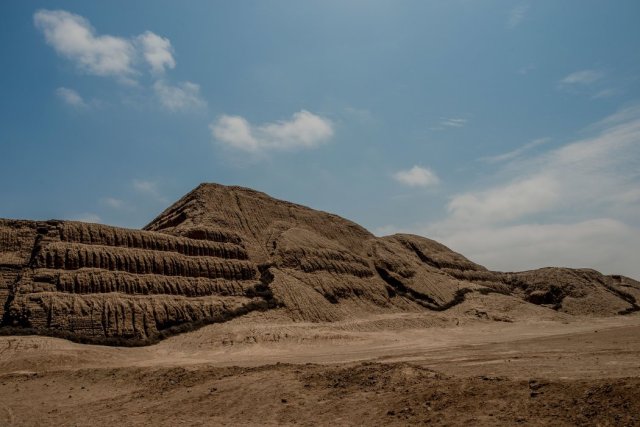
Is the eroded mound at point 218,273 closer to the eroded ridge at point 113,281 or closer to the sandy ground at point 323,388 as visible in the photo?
the eroded ridge at point 113,281

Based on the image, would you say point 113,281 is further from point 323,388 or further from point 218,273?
point 323,388

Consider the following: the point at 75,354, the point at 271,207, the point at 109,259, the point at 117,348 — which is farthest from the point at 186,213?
the point at 75,354

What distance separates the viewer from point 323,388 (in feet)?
43.0

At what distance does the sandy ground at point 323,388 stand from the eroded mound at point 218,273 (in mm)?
3782

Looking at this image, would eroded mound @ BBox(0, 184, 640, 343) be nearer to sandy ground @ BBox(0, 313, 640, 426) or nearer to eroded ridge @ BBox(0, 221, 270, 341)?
eroded ridge @ BBox(0, 221, 270, 341)

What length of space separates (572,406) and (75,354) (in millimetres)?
20437

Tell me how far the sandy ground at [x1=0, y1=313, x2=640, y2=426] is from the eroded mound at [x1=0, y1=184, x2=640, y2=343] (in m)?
3.78

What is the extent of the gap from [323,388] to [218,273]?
2391 centimetres

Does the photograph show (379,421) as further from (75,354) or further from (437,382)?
(75,354)

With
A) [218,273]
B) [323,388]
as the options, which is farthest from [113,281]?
[323,388]

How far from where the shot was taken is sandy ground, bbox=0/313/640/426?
31.4 feet

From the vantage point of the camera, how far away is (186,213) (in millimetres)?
44406

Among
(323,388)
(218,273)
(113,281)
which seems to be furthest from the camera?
(218,273)

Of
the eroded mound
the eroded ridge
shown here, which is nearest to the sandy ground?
the eroded ridge
